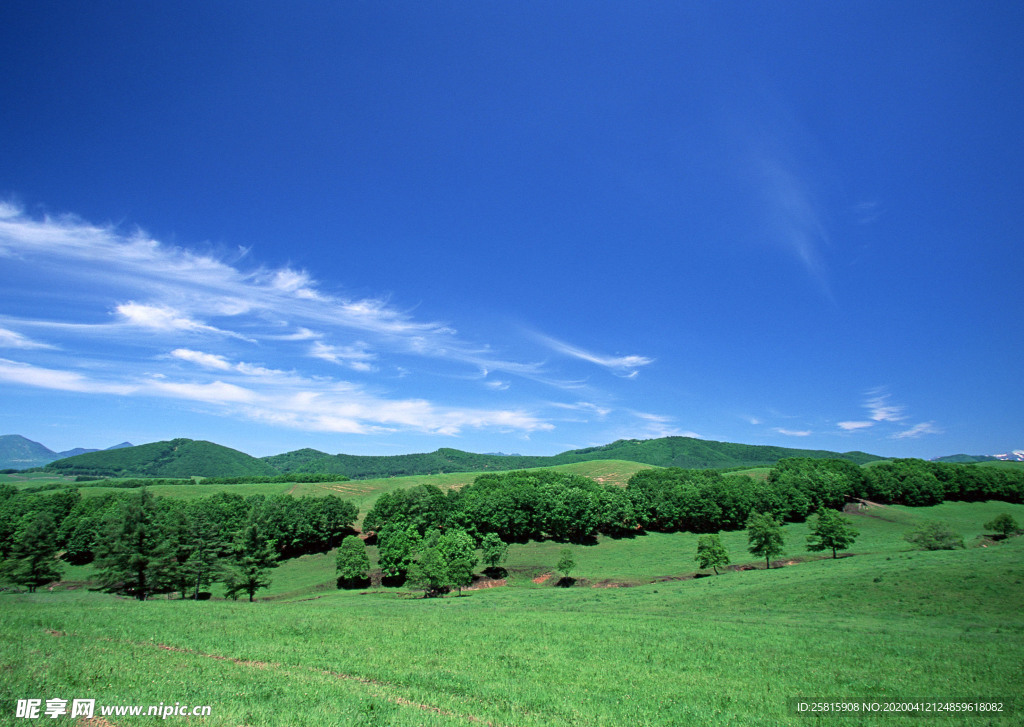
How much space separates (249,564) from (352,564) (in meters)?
16.6

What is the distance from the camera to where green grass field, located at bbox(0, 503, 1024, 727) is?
13844 millimetres

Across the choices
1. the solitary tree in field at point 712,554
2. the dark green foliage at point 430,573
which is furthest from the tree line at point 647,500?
the solitary tree in field at point 712,554

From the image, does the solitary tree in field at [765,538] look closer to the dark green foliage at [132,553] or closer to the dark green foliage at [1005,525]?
the dark green foliage at [1005,525]

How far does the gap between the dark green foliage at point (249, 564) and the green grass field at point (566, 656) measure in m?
24.5

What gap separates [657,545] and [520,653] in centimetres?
7574

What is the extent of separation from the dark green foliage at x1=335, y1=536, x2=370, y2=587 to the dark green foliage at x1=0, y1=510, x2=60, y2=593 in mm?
38057

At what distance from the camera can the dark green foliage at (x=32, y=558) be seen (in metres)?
57.0

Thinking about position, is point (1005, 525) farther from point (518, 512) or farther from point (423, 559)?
point (423, 559)

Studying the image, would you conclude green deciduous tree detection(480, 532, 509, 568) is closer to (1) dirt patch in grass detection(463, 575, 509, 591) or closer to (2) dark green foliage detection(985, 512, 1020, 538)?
(1) dirt patch in grass detection(463, 575, 509, 591)

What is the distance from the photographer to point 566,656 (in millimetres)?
22109

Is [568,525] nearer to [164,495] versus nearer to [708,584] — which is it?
[708,584]

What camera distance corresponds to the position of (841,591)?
3841 centimetres

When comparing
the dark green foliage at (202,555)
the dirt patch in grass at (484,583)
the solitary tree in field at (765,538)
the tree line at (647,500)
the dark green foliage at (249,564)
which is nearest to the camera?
the dark green foliage at (249,564)

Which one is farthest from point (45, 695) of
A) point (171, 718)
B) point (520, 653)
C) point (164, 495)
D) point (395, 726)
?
point (164, 495)
